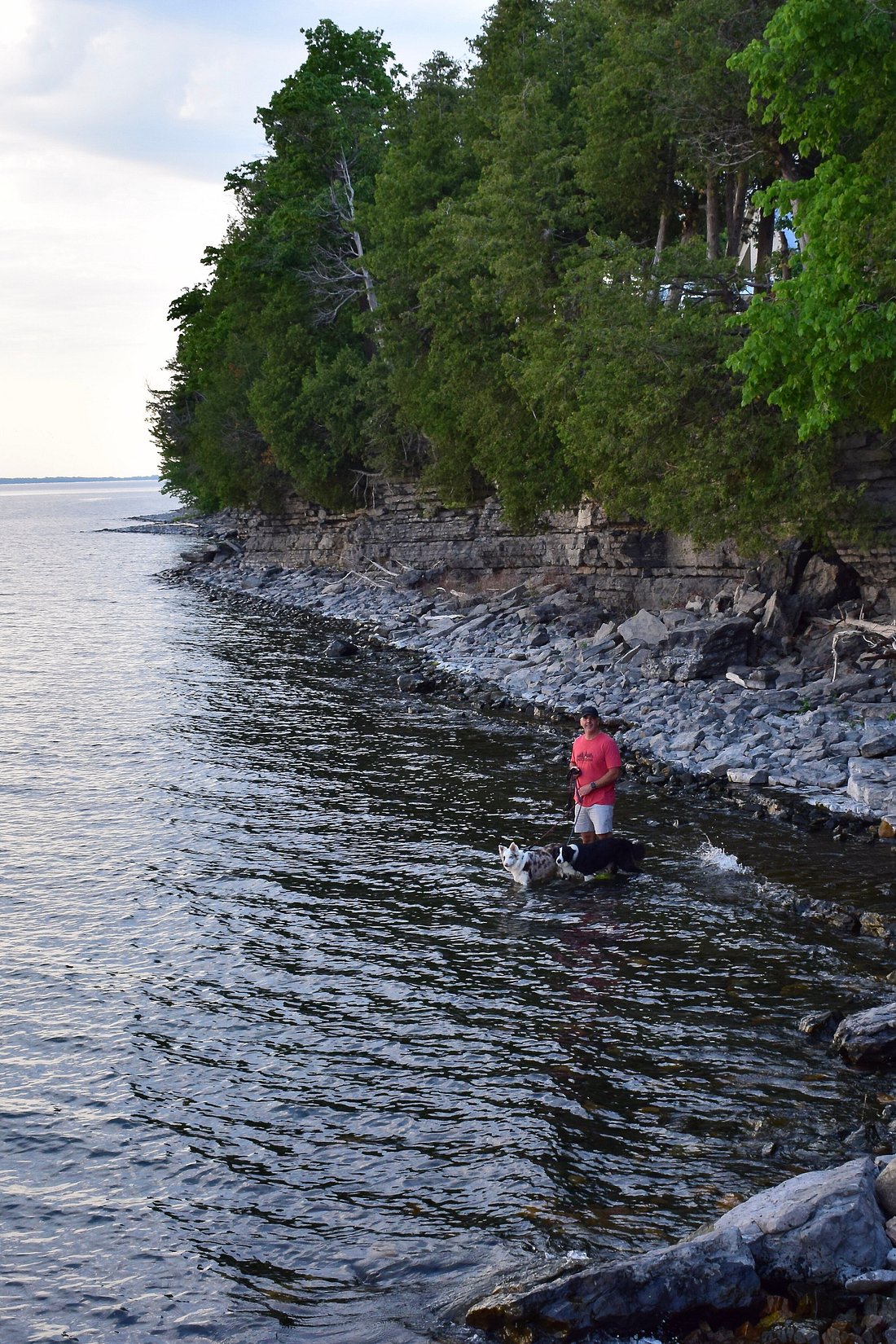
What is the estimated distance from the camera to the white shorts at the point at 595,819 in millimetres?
17391

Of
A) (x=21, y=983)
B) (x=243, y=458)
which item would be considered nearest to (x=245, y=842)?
(x=21, y=983)

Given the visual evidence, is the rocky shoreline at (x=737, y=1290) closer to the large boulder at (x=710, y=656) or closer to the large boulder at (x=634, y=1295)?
the large boulder at (x=634, y=1295)

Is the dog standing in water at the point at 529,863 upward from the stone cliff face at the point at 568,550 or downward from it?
downward

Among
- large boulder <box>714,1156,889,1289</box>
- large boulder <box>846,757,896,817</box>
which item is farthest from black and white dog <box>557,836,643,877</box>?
large boulder <box>714,1156,889,1289</box>

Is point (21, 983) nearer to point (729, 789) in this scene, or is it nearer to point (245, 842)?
point (245, 842)

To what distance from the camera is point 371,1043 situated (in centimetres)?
1210

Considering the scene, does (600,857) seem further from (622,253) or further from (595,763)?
(622,253)

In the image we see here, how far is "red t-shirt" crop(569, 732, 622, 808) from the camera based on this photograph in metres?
17.1

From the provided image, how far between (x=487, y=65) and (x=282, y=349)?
22084 mm

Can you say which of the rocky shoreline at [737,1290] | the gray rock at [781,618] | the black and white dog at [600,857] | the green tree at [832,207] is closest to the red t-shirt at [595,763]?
the black and white dog at [600,857]

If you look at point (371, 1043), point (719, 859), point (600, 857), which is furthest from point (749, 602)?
point (371, 1043)

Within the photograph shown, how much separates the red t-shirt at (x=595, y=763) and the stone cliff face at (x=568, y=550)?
11.8 meters

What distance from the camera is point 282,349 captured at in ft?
199

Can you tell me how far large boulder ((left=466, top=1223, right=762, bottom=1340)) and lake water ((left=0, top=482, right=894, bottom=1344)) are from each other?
0.46 metres
